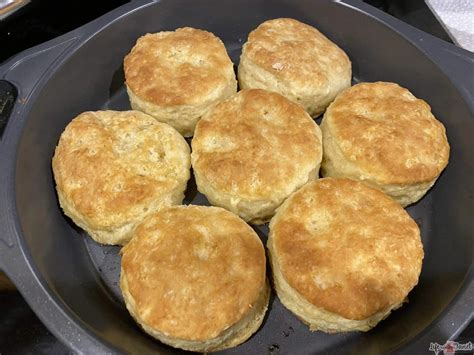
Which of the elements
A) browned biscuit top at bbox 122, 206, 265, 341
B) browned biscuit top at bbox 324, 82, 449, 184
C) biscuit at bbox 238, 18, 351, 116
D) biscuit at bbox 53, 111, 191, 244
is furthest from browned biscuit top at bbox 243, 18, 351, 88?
browned biscuit top at bbox 122, 206, 265, 341

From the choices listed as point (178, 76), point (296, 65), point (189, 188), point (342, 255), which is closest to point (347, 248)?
point (342, 255)

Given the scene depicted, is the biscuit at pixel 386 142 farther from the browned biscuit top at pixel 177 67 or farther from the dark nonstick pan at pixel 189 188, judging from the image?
the browned biscuit top at pixel 177 67

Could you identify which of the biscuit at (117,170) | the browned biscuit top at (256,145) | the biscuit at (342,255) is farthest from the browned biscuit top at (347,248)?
the biscuit at (117,170)

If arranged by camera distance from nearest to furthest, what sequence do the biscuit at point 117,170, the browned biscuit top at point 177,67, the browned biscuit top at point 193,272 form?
the browned biscuit top at point 193,272 → the biscuit at point 117,170 → the browned biscuit top at point 177,67

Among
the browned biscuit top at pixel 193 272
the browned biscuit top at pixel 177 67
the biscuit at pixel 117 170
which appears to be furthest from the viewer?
the browned biscuit top at pixel 177 67

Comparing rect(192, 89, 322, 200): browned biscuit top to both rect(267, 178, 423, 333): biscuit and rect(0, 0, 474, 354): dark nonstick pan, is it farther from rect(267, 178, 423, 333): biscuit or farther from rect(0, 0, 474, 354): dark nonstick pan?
rect(0, 0, 474, 354): dark nonstick pan

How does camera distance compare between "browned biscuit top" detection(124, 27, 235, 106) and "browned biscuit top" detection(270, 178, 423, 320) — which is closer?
"browned biscuit top" detection(270, 178, 423, 320)

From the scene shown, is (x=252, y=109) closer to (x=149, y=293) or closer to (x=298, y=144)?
(x=298, y=144)
